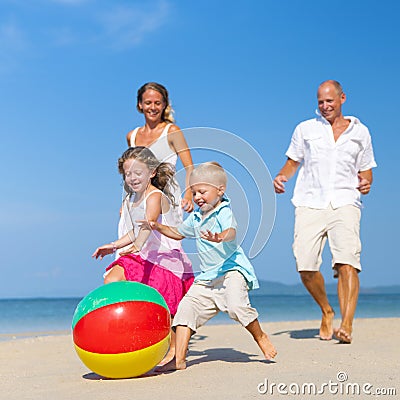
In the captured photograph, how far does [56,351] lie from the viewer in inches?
287

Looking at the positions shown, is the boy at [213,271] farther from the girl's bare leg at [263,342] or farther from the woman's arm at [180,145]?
the woman's arm at [180,145]

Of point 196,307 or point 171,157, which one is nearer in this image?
point 196,307

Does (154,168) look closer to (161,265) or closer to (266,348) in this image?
(161,265)

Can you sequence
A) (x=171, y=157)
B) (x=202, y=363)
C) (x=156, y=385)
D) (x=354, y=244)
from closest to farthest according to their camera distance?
1. (x=156, y=385)
2. (x=202, y=363)
3. (x=171, y=157)
4. (x=354, y=244)

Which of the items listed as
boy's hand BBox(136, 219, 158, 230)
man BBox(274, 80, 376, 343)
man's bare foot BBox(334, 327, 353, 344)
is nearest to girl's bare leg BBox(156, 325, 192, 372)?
boy's hand BBox(136, 219, 158, 230)

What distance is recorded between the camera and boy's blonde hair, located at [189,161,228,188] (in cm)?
529

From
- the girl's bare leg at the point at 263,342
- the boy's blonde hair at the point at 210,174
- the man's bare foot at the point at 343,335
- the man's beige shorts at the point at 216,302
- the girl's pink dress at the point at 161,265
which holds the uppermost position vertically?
the boy's blonde hair at the point at 210,174

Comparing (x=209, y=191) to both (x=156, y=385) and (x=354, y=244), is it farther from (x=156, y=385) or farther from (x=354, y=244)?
(x=354, y=244)

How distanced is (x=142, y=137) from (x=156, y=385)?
280 cm

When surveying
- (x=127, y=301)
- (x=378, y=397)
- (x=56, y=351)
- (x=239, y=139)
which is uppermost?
(x=239, y=139)

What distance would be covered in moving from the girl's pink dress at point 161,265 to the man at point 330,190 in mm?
1623

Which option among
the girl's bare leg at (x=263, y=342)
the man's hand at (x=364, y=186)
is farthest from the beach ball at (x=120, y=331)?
the man's hand at (x=364, y=186)

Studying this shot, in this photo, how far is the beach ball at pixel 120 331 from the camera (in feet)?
15.1

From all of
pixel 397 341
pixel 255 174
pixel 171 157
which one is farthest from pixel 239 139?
pixel 397 341
